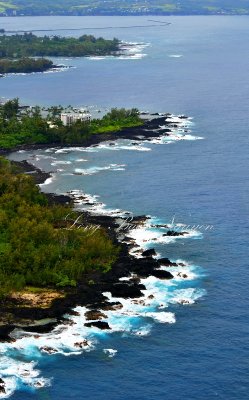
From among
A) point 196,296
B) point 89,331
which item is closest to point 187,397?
point 89,331

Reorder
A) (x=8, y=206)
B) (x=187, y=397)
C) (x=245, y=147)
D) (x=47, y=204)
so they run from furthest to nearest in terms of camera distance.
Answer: (x=245, y=147) < (x=47, y=204) < (x=8, y=206) < (x=187, y=397)

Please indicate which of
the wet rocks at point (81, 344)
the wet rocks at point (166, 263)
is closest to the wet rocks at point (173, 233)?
the wet rocks at point (166, 263)

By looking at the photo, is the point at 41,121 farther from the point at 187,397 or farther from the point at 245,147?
the point at 187,397

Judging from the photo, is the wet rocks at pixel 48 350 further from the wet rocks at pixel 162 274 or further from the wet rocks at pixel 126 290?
the wet rocks at pixel 162 274

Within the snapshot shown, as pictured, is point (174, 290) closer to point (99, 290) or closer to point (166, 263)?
point (166, 263)

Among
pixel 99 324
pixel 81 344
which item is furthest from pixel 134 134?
pixel 81 344

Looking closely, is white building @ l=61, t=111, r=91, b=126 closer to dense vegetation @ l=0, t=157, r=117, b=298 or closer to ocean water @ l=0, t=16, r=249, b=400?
ocean water @ l=0, t=16, r=249, b=400

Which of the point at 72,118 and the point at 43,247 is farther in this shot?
the point at 72,118
